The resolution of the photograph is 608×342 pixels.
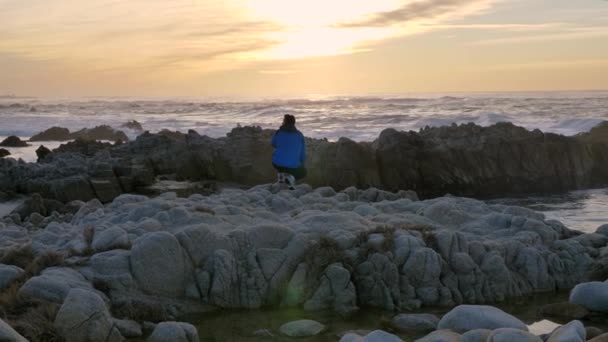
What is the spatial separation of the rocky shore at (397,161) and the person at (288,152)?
5.53m

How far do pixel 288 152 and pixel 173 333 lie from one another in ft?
26.2

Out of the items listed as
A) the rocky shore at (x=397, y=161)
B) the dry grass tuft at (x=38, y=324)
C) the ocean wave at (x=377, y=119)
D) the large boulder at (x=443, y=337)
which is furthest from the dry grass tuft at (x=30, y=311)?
the ocean wave at (x=377, y=119)

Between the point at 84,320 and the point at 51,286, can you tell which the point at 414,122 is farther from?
the point at 84,320

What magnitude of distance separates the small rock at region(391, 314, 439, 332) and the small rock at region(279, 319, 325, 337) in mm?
931

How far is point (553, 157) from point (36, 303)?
20048mm

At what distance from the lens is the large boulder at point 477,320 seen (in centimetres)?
746

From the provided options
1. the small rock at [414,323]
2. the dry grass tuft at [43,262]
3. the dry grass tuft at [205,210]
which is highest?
the dry grass tuft at [205,210]

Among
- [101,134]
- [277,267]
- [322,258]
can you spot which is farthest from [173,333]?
[101,134]

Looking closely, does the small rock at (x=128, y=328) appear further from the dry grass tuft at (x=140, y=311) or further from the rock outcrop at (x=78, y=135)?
the rock outcrop at (x=78, y=135)

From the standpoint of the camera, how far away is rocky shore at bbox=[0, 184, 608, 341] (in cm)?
796

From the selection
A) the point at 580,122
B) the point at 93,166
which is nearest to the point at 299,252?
the point at 93,166

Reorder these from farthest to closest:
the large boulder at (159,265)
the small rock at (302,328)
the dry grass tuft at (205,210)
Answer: the dry grass tuft at (205,210), the large boulder at (159,265), the small rock at (302,328)

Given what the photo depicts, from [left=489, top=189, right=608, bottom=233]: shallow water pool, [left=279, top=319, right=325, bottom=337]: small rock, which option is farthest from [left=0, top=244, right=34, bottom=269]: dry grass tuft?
[left=489, top=189, right=608, bottom=233]: shallow water pool

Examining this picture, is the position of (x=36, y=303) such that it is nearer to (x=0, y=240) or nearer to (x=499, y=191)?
(x=0, y=240)
